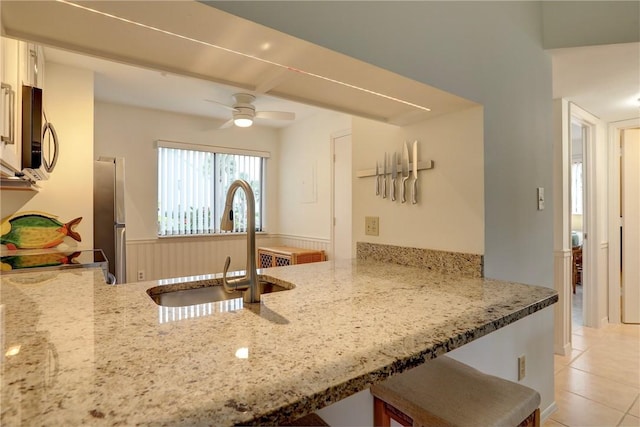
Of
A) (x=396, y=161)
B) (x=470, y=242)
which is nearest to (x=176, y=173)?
(x=396, y=161)

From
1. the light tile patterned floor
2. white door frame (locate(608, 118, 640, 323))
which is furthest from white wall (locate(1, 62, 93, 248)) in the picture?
white door frame (locate(608, 118, 640, 323))

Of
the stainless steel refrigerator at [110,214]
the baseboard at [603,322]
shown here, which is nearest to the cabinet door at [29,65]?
the stainless steel refrigerator at [110,214]

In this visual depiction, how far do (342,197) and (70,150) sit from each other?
8.64 feet

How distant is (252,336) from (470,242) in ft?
3.65

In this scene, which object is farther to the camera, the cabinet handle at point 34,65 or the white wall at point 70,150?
the white wall at point 70,150

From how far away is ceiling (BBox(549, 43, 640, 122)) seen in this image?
194 centimetres

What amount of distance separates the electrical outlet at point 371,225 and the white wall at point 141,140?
10.4 feet

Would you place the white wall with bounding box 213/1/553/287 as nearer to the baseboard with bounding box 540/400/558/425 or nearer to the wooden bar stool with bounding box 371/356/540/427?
the wooden bar stool with bounding box 371/356/540/427

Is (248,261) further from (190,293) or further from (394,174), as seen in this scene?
(394,174)

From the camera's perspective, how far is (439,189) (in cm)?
159

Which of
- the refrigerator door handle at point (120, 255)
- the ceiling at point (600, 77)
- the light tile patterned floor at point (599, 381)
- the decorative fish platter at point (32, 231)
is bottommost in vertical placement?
the light tile patterned floor at point (599, 381)

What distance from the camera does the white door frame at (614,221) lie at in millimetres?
3463

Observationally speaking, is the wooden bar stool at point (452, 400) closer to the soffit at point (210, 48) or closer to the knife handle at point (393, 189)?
the knife handle at point (393, 189)

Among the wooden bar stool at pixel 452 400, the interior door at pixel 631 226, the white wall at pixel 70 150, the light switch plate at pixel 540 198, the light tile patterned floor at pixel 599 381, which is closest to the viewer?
the wooden bar stool at pixel 452 400
